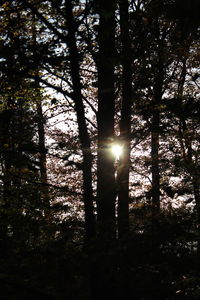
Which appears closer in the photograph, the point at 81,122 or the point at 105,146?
the point at 81,122

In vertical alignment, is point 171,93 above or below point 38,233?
above

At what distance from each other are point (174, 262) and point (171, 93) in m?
14.8

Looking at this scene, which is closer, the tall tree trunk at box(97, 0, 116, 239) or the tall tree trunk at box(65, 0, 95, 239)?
the tall tree trunk at box(65, 0, 95, 239)

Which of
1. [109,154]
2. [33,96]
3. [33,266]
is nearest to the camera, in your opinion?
[33,266]

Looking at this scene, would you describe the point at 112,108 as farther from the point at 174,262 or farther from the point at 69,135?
the point at 69,135

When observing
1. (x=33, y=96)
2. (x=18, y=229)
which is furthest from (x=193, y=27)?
(x=33, y=96)

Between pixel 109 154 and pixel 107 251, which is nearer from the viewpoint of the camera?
pixel 107 251

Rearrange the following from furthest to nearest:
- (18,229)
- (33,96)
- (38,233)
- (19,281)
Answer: (33,96), (18,229), (38,233), (19,281)

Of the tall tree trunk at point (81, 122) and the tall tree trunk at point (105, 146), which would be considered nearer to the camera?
the tall tree trunk at point (81, 122)

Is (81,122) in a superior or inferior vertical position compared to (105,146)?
inferior

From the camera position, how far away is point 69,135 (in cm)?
1662

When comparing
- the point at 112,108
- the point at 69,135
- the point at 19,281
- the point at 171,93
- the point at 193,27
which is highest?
the point at 171,93

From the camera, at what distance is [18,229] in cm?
620

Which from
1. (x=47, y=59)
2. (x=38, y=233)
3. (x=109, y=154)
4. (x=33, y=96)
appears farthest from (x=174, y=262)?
(x=33, y=96)
